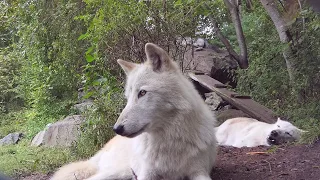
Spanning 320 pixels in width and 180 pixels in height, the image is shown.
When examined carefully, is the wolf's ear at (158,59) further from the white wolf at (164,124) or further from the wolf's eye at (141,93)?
the wolf's eye at (141,93)

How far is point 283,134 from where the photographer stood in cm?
505

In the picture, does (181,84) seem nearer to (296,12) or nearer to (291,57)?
(296,12)

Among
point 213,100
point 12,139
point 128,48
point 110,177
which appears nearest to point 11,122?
point 12,139

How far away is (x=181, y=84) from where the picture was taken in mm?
3246

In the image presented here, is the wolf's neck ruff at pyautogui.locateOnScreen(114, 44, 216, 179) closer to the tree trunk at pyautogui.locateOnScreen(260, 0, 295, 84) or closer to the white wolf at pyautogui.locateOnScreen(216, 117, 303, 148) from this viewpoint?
the white wolf at pyautogui.locateOnScreen(216, 117, 303, 148)

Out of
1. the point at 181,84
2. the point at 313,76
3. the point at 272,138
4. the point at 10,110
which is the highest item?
the point at 181,84

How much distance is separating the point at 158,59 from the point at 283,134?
7.72 ft

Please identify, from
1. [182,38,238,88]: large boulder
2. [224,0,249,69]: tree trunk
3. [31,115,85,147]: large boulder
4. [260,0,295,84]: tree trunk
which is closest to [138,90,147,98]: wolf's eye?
[260,0,295,84]: tree trunk

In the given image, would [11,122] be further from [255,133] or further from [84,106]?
[255,133]

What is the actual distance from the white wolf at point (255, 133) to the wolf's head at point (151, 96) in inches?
86.6

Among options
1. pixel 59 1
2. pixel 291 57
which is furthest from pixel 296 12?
pixel 59 1

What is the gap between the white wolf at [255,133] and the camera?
5039 mm

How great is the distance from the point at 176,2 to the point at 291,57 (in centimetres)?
185

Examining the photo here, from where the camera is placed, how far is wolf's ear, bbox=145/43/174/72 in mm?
3293
